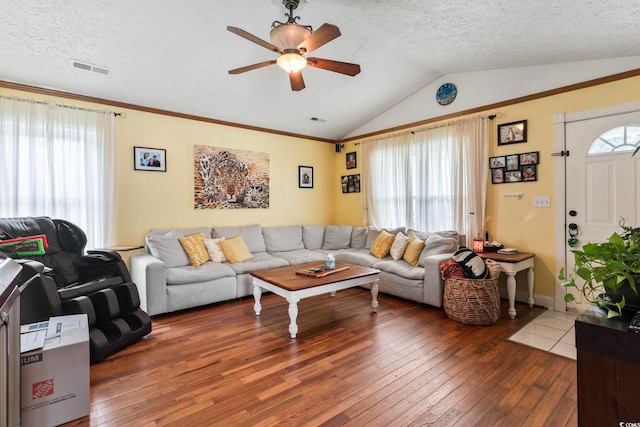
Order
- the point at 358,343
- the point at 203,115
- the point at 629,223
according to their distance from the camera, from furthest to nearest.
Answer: the point at 203,115 < the point at 629,223 < the point at 358,343

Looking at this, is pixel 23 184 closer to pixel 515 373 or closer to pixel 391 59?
pixel 391 59

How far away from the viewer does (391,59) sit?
12.6 ft

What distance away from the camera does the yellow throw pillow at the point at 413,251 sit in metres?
4.04

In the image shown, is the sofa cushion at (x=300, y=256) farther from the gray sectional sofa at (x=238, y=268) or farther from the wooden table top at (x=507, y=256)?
the wooden table top at (x=507, y=256)

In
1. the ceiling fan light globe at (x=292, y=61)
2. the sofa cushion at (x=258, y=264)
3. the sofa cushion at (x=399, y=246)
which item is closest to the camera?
the ceiling fan light globe at (x=292, y=61)

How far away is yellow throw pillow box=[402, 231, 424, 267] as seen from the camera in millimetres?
4039

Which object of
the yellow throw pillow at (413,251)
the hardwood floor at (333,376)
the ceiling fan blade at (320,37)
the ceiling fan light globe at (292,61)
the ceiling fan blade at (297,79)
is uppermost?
the ceiling fan blade at (320,37)

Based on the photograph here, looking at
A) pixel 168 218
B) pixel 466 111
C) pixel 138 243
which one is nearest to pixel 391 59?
pixel 466 111

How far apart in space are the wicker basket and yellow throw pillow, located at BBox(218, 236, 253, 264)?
2686mm

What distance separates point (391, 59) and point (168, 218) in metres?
3.59

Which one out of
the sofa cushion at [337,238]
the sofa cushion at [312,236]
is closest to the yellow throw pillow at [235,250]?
the sofa cushion at [312,236]

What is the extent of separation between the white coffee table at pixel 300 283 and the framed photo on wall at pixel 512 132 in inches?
92.4

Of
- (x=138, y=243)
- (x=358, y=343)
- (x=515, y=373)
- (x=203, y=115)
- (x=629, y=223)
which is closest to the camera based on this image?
(x=515, y=373)

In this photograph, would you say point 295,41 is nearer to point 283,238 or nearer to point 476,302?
point 476,302
